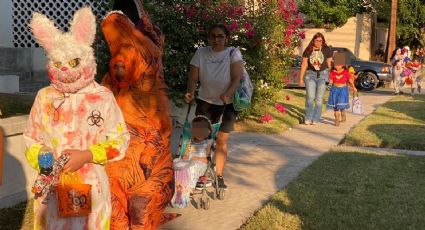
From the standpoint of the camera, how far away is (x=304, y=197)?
6.59 m

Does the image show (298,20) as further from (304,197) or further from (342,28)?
(342,28)

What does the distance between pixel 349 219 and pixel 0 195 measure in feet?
10.6

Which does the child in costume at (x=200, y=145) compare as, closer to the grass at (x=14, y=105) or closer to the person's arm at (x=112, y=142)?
the grass at (x=14, y=105)

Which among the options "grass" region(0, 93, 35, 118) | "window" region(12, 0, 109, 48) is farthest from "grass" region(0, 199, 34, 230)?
"window" region(12, 0, 109, 48)

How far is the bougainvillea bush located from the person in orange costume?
591cm

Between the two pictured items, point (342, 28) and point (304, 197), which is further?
point (342, 28)

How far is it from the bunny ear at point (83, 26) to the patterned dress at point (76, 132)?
24 centimetres

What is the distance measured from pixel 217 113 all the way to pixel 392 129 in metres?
6.53

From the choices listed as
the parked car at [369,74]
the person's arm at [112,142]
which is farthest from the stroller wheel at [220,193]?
the parked car at [369,74]

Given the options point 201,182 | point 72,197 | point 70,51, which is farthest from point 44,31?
point 201,182

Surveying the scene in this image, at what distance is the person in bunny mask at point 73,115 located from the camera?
10.5ft

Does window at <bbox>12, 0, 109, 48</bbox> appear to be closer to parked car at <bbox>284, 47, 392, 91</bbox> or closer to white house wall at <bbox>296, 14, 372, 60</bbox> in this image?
parked car at <bbox>284, 47, 392, 91</bbox>

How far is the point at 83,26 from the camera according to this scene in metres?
3.34

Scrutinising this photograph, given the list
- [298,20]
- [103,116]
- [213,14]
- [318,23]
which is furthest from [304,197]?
[318,23]
